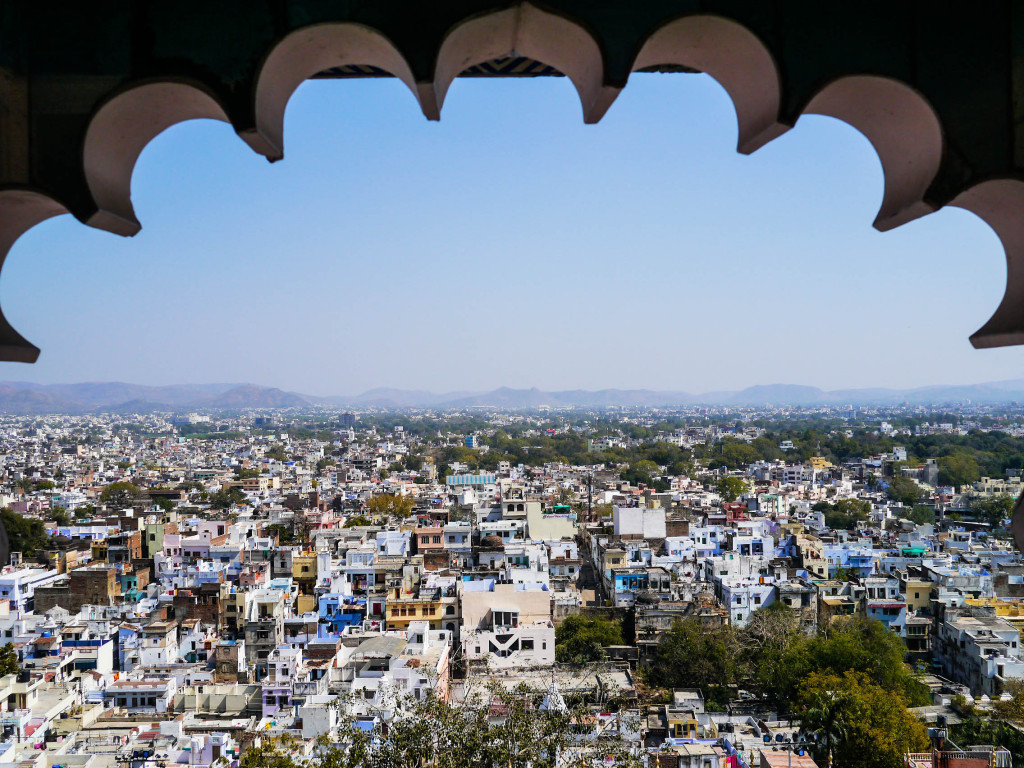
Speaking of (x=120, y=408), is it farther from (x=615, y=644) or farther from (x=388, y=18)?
(x=388, y=18)

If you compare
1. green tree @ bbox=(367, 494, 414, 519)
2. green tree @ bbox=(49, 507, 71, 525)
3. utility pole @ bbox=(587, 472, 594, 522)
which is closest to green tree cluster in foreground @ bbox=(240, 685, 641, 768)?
green tree @ bbox=(367, 494, 414, 519)

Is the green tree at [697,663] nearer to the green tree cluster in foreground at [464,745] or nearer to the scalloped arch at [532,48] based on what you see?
the green tree cluster in foreground at [464,745]

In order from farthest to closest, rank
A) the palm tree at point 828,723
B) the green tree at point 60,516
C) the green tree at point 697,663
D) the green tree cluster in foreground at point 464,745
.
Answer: the green tree at point 60,516, the green tree at point 697,663, the palm tree at point 828,723, the green tree cluster in foreground at point 464,745

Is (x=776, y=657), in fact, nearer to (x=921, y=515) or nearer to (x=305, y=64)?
(x=305, y=64)

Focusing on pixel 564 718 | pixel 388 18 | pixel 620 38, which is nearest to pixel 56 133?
pixel 388 18

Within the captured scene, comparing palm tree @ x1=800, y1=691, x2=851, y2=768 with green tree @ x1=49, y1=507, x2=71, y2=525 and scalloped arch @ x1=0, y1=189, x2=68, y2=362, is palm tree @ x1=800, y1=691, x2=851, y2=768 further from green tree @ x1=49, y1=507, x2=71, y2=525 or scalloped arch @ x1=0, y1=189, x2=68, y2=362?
green tree @ x1=49, y1=507, x2=71, y2=525

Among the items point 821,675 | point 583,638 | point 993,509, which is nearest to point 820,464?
point 993,509

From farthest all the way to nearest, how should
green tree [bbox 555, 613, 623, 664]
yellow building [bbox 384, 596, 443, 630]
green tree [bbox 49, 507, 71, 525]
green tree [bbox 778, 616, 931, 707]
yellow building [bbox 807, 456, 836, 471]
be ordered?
1. yellow building [bbox 807, 456, 836, 471]
2. green tree [bbox 49, 507, 71, 525]
3. yellow building [bbox 384, 596, 443, 630]
4. green tree [bbox 555, 613, 623, 664]
5. green tree [bbox 778, 616, 931, 707]

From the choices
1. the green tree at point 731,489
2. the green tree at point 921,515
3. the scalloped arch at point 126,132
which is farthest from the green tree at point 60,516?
the scalloped arch at point 126,132
